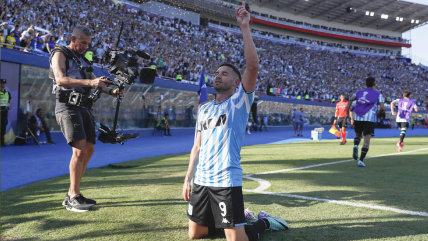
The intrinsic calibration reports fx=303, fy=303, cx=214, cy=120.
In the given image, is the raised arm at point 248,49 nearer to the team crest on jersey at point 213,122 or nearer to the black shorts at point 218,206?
the team crest on jersey at point 213,122

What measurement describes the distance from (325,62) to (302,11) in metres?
10.9

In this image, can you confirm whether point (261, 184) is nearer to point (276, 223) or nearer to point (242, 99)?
point (276, 223)

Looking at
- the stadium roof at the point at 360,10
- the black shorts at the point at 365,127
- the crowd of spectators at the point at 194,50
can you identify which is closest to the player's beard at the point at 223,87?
the black shorts at the point at 365,127

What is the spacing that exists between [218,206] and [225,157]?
15.2 inches

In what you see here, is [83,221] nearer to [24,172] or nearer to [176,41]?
[24,172]

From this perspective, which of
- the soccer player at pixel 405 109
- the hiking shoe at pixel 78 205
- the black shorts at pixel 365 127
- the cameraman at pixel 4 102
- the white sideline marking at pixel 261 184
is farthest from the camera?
the soccer player at pixel 405 109

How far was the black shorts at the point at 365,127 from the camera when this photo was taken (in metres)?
7.16

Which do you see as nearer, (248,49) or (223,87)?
(248,49)

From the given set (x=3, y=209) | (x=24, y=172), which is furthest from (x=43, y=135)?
(x=3, y=209)

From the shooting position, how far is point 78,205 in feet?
11.2

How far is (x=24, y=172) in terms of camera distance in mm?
6168

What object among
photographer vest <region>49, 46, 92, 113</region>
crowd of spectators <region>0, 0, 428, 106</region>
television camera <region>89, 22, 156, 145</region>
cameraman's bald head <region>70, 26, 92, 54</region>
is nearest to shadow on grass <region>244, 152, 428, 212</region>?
television camera <region>89, 22, 156, 145</region>

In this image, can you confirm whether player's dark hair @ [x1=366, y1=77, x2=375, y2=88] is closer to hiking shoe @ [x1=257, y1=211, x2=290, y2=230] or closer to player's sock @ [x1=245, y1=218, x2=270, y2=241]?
hiking shoe @ [x1=257, y1=211, x2=290, y2=230]

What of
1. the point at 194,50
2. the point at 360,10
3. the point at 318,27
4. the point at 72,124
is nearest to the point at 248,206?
the point at 72,124
